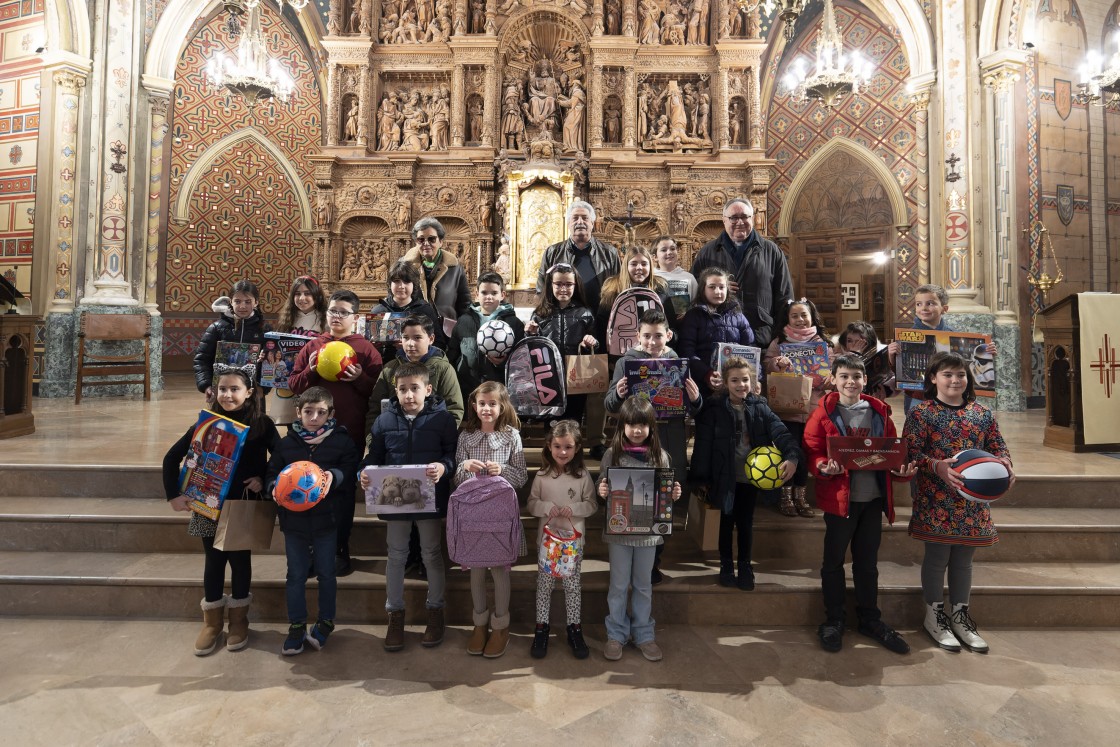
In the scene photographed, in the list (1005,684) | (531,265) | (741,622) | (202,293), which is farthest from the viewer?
(202,293)

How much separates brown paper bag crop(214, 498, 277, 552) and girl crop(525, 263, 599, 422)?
5.51 ft

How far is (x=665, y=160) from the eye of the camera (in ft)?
33.3

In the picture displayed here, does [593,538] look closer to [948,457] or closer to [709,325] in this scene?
[709,325]

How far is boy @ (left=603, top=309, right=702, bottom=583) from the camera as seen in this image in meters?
3.09

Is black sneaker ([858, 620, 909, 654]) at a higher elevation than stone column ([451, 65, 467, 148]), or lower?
lower

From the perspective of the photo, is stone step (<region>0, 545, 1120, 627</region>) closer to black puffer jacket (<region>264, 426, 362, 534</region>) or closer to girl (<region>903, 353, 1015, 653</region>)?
girl (<region>903, 353, 1015, 653</region>)

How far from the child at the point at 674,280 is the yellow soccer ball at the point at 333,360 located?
197cm

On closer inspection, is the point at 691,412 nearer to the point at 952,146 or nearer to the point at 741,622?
the point at 741,622

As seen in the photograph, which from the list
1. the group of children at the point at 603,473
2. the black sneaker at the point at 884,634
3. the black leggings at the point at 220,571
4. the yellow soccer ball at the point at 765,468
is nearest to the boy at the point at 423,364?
the group of children at the point at 603,473

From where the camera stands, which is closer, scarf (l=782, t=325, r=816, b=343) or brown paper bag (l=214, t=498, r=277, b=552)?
brown paper bag (l=214, t=498, r=277, b=552)

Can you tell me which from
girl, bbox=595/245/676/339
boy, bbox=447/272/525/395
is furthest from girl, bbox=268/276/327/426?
girl, bbox=595/245/676/339

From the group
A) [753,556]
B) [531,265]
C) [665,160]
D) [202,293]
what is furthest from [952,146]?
[202,293]

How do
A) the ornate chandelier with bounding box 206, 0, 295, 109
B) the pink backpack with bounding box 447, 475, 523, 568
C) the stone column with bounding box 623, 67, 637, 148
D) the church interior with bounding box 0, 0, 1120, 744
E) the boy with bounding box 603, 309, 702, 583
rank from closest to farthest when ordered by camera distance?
the church interior with bounding box 0, 0, 1120, 744
the pink backpack with bounding box 447, 475, 523, 568
the boy with bounding box 603, 309, 702, 583
the ornate chandelier with bounding box 206, 0, 295, 109
the stone column with bounding box 623, 67, 637, 148

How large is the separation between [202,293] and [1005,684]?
12.8m
